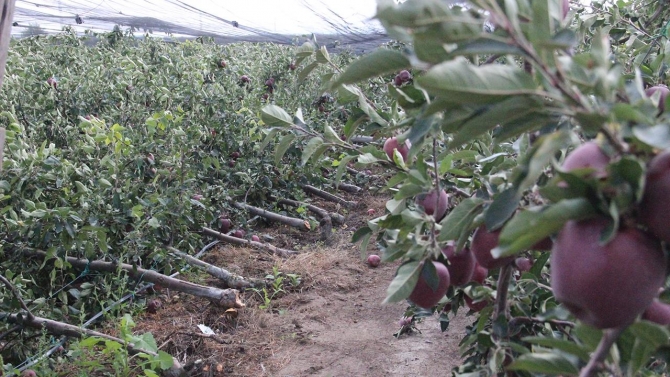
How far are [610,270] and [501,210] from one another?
19 centimetres

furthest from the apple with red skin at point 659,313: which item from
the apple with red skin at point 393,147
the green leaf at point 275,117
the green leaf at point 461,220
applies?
the green leaf at point 275,117

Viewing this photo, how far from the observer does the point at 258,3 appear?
750 centimetres

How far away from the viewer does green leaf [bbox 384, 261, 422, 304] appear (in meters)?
0.84

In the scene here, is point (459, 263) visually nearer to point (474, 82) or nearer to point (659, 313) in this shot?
point (659, 313)

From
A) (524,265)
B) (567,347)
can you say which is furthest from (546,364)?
(524,265)

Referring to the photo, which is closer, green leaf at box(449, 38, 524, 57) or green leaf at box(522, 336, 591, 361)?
green leaf at box(449, 38, 524, 57)

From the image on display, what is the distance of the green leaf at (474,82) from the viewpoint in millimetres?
498

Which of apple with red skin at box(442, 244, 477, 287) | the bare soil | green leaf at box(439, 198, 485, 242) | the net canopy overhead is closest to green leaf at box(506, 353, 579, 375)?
green leaf at box(439, 198, 485, 242)

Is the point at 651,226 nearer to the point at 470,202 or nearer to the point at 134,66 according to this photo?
the point at 470,202

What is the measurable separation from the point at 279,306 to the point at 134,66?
1942mm

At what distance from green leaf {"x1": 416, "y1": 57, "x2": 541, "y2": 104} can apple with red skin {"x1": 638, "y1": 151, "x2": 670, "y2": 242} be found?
0.40 ft

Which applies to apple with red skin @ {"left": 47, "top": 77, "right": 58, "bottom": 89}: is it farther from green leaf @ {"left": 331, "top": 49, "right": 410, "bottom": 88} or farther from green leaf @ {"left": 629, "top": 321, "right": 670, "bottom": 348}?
green leaf @ {"left": 629, "top": 321, "right": 670, "bottom": 348}

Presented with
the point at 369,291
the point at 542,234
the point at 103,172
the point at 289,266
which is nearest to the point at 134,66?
the point at 103,172

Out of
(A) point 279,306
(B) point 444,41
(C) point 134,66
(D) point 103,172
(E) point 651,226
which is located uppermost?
(B) point 444,41
